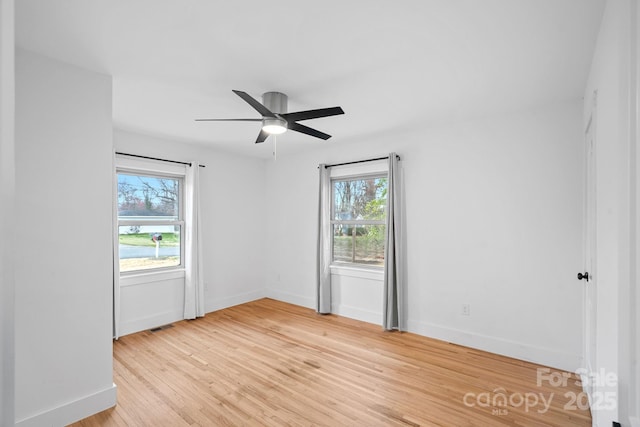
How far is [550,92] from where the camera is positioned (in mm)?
2729

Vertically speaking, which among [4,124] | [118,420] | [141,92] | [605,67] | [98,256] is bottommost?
[118,420]

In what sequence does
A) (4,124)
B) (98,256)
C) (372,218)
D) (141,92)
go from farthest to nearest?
(372,218) < (141,92) < (98,256) < (4,124)

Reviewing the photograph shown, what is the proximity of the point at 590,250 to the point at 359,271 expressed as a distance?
8.66 ft

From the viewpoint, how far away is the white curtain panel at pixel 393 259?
392cm

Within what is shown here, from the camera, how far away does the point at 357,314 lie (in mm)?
4438

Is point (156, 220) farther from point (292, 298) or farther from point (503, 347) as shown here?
point (503, 347)

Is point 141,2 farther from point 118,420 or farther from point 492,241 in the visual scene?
point 492,241

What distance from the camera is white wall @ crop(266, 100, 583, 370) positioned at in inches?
116

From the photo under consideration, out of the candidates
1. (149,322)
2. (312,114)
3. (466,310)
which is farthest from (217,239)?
(466,310)

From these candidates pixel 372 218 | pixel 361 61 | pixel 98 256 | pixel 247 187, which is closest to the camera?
pixel 361 61

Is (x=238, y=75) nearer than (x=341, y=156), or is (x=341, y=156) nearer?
(x=238, y=75)

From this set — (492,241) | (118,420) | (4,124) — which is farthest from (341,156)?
(4,124)

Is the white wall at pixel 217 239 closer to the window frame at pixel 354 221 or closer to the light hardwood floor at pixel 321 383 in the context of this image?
the light hardwood floor at pixel 321 383

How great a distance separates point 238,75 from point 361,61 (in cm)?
92
